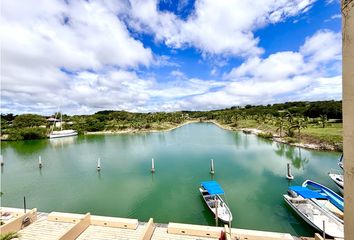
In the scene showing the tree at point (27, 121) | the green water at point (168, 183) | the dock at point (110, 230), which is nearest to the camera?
the dock at point (110, 230)

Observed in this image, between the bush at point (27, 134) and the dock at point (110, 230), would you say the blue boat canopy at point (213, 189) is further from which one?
the bush at point (27, 134)

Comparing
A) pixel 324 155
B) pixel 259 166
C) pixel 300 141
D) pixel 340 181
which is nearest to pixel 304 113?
pixel 300 141

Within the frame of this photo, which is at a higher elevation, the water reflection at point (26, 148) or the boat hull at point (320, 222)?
the water reflection at point (26, 148)

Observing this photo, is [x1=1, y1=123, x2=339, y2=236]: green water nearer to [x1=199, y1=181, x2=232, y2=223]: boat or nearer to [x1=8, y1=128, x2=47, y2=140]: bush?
[x1=199, y1=181, x2=232, y2=223]: boat

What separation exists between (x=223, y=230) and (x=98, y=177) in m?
22.8

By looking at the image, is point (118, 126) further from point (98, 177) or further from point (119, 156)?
point (98, 177)

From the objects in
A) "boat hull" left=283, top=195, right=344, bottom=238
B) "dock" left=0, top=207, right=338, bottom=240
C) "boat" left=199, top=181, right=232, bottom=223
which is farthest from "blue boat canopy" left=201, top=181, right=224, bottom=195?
"boat hull" left=283, top=195, right=344, bottom=238

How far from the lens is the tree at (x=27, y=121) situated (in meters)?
87.4

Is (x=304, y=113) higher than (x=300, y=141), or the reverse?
(x=304, y=113)

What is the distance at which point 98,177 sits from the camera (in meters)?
30.3

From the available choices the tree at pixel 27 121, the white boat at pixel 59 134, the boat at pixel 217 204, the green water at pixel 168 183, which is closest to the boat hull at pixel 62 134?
the white boat at pixel 59 134

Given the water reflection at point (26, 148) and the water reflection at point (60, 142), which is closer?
the water reflection at point (26, 148)

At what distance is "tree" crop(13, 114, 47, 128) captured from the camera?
87.4 m

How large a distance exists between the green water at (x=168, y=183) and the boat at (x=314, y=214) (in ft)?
2.50
